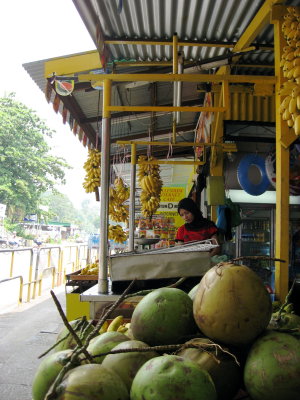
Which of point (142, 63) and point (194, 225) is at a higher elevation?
point (142, 63)

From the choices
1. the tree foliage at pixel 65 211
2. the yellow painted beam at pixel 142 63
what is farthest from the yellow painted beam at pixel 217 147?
the tree foliage at pixel 65 211

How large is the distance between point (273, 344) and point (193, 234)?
11.9 ft

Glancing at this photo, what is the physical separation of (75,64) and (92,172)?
1907 millimetres

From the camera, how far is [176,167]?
12484 mm

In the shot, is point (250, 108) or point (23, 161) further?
point (23, 161)

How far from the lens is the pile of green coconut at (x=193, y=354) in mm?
963

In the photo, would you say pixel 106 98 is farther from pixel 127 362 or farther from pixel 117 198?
pixel 117 198

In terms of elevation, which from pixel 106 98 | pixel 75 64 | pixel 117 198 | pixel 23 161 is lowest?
pixel 117 198

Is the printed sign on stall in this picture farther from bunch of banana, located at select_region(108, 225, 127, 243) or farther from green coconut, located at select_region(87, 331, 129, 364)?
green coconut, located at select_region(87, 331, 129, 364)

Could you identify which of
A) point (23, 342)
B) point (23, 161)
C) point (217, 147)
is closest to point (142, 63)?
point (217, 147)

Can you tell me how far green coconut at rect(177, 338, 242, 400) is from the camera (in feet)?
3.76

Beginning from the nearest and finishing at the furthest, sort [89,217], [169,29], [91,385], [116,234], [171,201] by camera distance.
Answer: [91,385]
[169,29]
[116,234]
[171,201]
[89,217]

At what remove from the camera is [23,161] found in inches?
1419

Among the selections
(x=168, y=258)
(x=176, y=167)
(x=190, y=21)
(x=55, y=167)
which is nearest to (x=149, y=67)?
(x=190, y=21)
